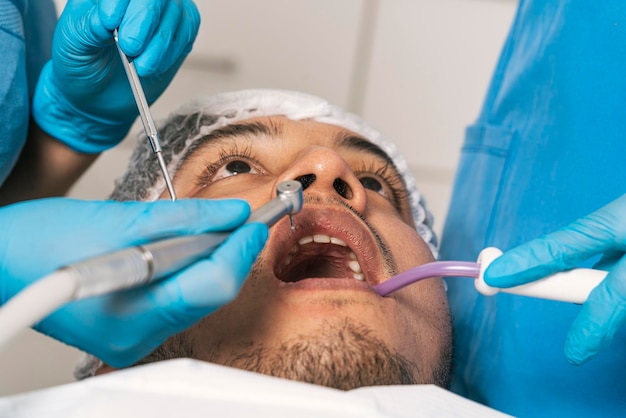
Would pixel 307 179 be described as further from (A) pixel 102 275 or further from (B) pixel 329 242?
(A) pixel 102 275

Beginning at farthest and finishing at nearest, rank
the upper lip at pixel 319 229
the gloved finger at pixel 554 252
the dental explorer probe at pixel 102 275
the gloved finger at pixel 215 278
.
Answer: the upper lip at pixel 319 229 → the gloved finger at pixel 554 252 → the gloved finger at pixel 215 278 → the dental explorer probe at pixel 102 275

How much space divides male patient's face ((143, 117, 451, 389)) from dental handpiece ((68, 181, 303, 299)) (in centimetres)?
14

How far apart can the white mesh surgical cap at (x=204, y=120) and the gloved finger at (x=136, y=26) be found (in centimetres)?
19

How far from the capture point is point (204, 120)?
3.76 feet

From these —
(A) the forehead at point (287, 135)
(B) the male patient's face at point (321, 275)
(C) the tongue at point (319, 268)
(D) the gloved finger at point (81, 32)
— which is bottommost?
(C) the tongue at point (319, 268)

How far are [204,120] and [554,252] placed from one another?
689 millimetres

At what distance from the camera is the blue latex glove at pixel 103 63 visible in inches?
38.8

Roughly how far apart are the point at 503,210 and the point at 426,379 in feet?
1.49

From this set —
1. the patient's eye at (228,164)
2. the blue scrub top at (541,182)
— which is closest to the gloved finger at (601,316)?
the blue scrub top at (541,182)

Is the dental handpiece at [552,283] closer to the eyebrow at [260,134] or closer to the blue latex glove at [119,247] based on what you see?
the blue latex glove at [119,247]

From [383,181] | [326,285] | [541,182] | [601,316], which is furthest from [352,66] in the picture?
[601,316]

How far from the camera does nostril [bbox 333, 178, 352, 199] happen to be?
3.12 ft

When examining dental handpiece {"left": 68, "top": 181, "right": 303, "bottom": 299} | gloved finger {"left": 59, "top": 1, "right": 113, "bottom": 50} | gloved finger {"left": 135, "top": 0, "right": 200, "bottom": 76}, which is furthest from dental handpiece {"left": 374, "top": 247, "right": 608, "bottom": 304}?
gloved finger {"left": 59, "top": 1, "right": 113, "bottom": 50}

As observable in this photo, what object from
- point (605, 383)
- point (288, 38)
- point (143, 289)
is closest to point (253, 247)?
point (143, 289)
